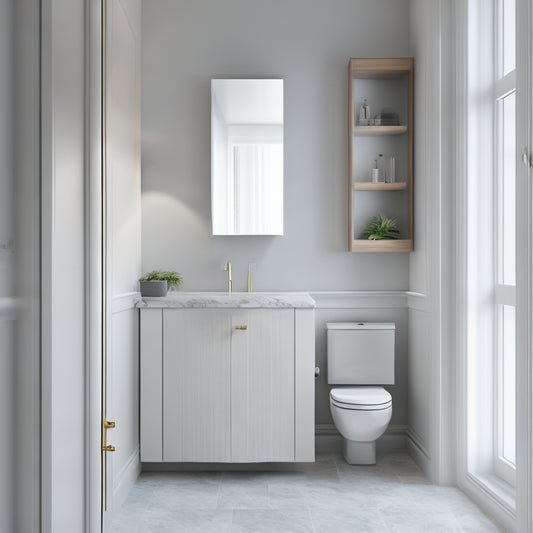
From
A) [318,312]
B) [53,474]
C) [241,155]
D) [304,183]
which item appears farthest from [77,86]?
[318,312]

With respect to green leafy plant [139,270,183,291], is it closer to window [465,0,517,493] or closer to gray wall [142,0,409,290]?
gray wall [142,0,409,290]

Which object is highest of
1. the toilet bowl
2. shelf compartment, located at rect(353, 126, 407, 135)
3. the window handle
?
shelf compartment, located at rect(353, 126, 407, 135)

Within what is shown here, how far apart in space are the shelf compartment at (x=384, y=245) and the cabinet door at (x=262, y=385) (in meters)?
0.66

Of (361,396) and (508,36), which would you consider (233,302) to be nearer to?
(361,396)

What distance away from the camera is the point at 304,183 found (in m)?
3.35

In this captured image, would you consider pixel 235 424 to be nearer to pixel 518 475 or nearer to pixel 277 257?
pixel 277 257

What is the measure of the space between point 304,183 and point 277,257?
48 centimetres

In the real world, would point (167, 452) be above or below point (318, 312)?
below

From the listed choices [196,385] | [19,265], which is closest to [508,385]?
[196,385]

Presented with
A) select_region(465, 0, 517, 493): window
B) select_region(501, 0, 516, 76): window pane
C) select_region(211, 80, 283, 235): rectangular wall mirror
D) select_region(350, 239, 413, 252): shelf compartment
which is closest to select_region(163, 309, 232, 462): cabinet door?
select_region(211, 80, 283, 235): rectangular wall mirror

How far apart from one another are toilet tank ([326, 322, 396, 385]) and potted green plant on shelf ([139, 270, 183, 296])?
38.2 inches

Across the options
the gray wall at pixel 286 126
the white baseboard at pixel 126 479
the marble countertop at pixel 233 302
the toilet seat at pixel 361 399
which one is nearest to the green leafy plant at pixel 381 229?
the gray wall at pixel 286 126

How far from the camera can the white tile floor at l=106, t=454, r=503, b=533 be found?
2.32 meters

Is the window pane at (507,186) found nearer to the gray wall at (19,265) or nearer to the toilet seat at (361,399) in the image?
the toilet seat at (361,399)
